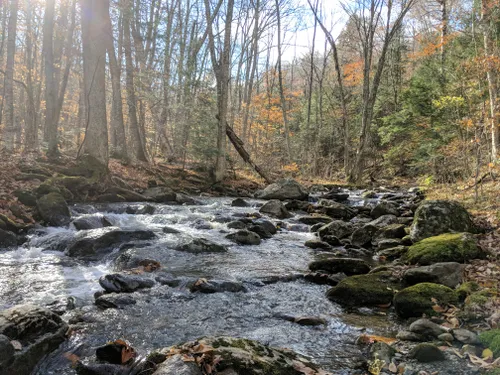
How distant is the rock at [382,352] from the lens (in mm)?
3414

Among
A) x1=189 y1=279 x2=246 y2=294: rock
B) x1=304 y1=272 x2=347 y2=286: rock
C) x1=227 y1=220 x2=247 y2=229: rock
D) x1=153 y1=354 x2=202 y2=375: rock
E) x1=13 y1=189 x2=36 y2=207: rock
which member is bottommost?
x1=304 y1=272 x2=347 y2=286: rock

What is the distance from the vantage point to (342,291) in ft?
17.1

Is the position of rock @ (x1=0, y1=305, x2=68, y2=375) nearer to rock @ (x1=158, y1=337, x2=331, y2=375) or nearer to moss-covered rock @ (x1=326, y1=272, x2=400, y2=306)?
rock @ (x1=158, y1=337, x2=331, y2=375)

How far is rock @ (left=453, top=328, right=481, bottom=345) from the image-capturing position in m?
3.50

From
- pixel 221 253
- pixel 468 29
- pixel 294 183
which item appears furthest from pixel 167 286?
pixel 468 29

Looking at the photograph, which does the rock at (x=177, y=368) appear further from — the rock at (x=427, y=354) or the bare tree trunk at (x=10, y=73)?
the bare tree trunk at (x=10, y=73)

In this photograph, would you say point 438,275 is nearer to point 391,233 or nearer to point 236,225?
point 391,233

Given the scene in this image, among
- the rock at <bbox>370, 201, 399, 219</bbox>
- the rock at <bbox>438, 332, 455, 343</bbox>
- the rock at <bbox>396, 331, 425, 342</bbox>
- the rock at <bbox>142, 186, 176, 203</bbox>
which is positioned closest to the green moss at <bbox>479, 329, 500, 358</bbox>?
the rock at <bbox>438, 332, 455, 343</bbox>

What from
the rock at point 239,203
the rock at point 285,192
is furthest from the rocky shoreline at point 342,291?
the rock at point 285,192

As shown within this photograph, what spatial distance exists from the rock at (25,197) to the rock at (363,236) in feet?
25.6

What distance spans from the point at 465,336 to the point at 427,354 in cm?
55

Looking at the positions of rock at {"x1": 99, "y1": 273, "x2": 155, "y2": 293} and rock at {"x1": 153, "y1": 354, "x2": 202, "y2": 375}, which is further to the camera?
rock at {"x1": 99, "y1": 273, "x2": 155, "y2": 293}

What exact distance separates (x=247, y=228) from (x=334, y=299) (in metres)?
4.70

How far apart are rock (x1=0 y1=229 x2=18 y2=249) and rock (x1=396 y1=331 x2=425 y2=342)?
692 cm
